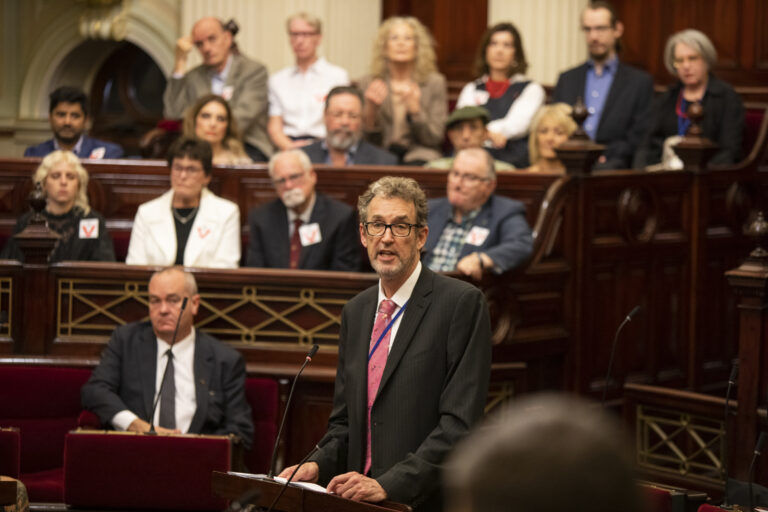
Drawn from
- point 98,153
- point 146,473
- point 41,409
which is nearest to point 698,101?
point 98,153

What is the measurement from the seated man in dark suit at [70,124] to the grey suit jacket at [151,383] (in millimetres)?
2307

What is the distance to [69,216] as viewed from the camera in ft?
18.7

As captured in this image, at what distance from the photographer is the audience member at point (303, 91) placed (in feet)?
23.6

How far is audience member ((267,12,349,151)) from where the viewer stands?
7.18m

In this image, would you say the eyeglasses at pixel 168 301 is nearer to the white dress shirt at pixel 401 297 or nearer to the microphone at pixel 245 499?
the white dress shirt at pixel 401 297

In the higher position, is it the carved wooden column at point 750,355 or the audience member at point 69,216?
the audience member at point 69,216

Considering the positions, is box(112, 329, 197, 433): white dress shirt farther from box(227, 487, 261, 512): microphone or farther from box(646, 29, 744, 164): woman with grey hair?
box(646, 29, 744, 164): woman with grey hair

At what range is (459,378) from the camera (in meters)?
3.06

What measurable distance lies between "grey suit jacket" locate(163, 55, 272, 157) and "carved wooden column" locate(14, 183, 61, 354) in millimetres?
2037

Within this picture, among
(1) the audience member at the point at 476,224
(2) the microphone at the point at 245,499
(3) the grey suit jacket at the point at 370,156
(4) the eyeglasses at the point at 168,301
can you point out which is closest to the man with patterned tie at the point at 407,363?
(2) the microphone at the point at 245,499

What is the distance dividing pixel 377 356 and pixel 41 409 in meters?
2.18

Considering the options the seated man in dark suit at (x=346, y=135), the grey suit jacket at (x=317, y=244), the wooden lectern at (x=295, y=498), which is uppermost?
the seated man in dark suit at (x=346, y=135)

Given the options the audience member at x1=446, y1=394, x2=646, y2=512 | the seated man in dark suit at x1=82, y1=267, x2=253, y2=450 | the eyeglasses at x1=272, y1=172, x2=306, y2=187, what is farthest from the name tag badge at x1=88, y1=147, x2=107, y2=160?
the audience member at x1=446, y1=394, x2=646, y2=512

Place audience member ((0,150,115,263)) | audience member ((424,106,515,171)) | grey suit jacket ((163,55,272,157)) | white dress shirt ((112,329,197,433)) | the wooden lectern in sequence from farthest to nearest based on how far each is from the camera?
1. grey suit jacket ((163,55,272,157))
2. audience member ((424,106,515,171))
3. audience member ((0,150,115,263))
4. white dress shirt ((112,329,197,433))
5. the wooden lectern
